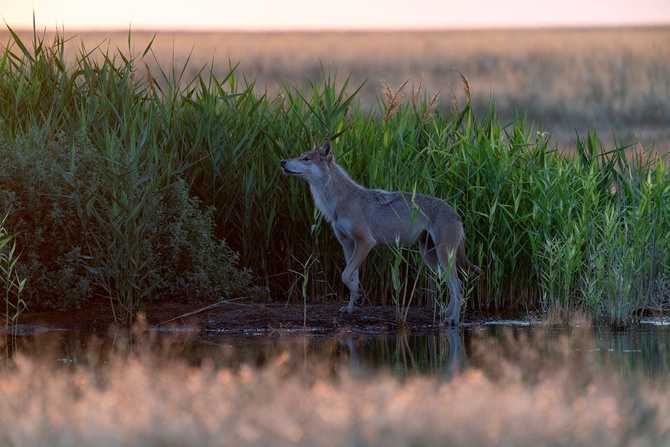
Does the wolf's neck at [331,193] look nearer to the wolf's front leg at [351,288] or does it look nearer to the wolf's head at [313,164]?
the wolf's head at [313,164]

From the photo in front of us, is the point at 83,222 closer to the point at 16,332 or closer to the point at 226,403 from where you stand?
the point at 16,332

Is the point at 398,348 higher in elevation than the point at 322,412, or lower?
lower

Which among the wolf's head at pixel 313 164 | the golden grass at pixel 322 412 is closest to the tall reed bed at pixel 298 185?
the wolf's head at pixel 313 164

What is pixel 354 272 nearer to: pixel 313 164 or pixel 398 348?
pixel 313 164

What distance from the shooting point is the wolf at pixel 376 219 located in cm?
1152

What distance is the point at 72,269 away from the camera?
10.9m

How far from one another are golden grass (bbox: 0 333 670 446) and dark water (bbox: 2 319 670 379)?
3.87 ft

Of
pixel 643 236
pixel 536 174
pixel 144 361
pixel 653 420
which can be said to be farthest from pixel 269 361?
pixel 536 174

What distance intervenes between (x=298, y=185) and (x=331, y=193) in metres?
0.82

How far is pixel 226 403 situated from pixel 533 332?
5.81 metres

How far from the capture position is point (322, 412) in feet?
15.8

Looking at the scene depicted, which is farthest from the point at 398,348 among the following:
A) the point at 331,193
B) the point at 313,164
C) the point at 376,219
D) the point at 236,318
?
the point at 313,164

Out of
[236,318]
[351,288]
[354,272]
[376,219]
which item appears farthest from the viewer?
[376,219]

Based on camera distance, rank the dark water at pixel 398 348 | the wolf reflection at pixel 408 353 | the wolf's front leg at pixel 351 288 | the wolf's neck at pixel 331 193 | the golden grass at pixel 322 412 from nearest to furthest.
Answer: the golden grass at pixel 322 412 → the wolf reflection at pixel 408 353 → the dark water at pixel 398 348 → the wolf's front leg at pixel 351 288 → the wolf's neck at pixel 331 193
